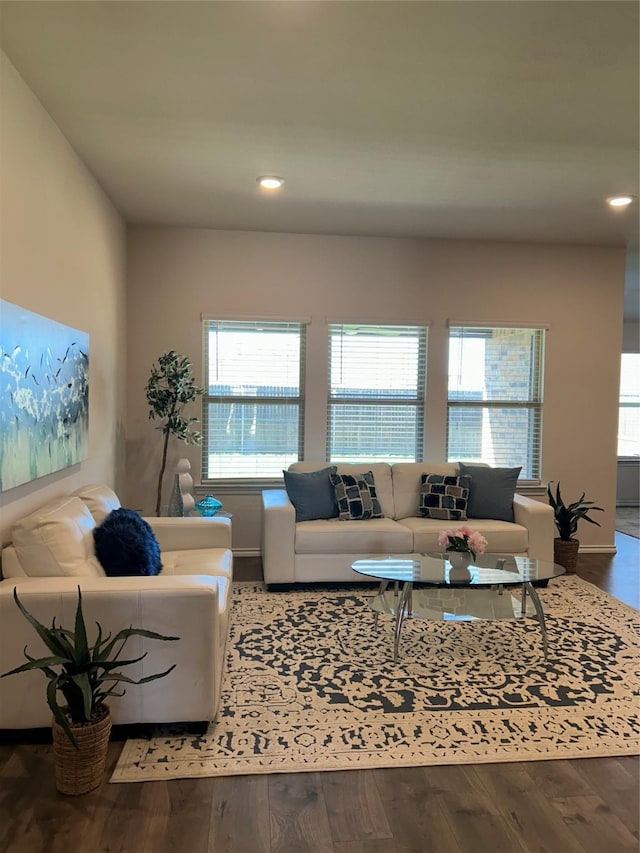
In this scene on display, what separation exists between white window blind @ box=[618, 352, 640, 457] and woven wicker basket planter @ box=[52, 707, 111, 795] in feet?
26.5

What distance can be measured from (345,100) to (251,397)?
278 cm

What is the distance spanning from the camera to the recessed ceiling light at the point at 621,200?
12.9ft

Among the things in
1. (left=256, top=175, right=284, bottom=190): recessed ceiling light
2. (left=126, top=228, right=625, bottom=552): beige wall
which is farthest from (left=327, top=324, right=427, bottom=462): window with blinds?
(left=256, top=175, right=284, bottom=190): recessed ceiling light

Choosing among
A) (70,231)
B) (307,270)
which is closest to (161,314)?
(307,270)

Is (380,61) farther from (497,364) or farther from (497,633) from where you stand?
(497,364)

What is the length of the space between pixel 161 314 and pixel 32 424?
2.46m

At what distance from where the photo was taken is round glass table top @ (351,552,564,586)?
3139 mm

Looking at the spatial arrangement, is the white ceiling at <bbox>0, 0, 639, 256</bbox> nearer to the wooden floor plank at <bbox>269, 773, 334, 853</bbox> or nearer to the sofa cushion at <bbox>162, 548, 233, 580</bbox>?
the sofa cushion at <bbox>162, 548, 233, 580</bbox>

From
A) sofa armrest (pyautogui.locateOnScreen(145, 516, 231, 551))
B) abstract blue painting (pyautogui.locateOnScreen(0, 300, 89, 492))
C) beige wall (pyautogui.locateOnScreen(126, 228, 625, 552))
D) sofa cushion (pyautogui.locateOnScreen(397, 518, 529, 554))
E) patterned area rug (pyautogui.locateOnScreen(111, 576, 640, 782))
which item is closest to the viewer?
patterned area rug (pyautogui.locateOnScreen(111, 576, 640, 782))

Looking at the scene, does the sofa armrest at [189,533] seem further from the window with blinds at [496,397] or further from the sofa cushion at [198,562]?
the window with blinds at [496,397]

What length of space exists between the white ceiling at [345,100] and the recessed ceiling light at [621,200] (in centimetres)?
7

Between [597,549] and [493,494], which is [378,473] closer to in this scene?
[493,494]

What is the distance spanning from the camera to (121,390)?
4.68 m

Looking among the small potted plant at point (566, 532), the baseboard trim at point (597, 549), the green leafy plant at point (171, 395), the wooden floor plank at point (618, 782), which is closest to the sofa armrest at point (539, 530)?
the small potted plant at point (566, 532)
